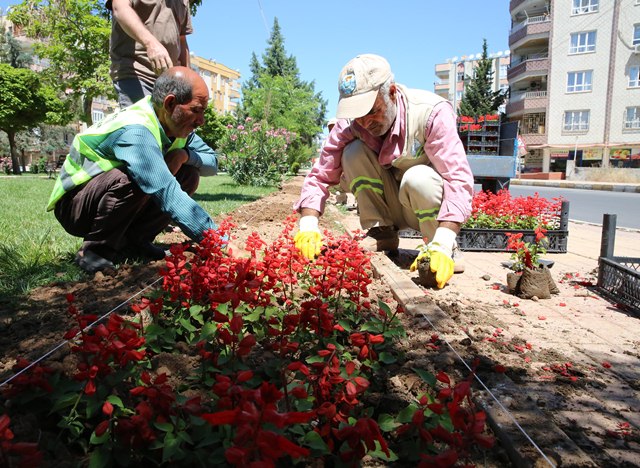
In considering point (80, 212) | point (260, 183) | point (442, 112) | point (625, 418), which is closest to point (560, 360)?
point (625, 418)

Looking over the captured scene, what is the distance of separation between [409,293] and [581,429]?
125cm

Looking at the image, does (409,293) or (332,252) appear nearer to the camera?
(332,252)

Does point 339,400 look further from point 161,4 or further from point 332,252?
point 161,4

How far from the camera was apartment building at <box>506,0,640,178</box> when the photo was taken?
114 ft

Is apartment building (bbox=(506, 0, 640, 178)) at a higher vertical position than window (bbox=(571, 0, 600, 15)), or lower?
lower

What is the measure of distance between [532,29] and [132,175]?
44.7m

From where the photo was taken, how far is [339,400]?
51.3 inches

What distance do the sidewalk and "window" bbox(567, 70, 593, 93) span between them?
129 ft

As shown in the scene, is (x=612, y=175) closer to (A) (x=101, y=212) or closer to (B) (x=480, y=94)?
(B) (x=480, y=94)

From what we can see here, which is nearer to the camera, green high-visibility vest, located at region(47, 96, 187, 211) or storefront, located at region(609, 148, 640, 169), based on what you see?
green high-visibility vest, located at region(47, 96, 187, 211)

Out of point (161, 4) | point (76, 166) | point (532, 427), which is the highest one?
point (161, 4)

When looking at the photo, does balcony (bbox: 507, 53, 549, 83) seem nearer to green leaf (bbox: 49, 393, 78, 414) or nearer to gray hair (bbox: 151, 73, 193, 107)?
gray hair (bbox: 151, 73, 193, 107)

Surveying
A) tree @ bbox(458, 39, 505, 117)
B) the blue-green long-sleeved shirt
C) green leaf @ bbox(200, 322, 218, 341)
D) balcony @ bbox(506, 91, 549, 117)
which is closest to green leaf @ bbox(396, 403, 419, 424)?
green leaf @ bbox(200, 322, 218, 341)

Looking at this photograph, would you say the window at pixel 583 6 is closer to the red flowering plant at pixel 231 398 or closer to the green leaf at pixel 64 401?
the red flowering plant at pixel 231 398
